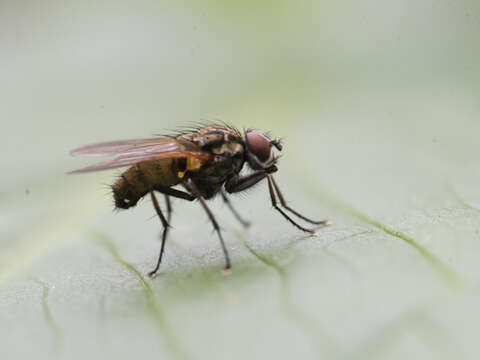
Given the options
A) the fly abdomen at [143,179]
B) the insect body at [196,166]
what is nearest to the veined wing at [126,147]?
the insect body at [196,166]

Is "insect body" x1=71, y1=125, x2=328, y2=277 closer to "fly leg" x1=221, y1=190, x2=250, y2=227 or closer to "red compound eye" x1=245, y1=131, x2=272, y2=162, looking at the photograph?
"red compound eye" x1=245, y1=131, x2=272, y2=162

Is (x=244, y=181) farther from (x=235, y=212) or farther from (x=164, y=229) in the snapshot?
(x=164, y=229)

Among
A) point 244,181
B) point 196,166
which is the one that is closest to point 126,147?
point 196,166

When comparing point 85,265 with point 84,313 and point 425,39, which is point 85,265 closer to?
point 84,313

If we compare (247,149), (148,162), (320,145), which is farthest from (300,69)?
(148,162)

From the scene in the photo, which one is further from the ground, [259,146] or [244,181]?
[259,146]

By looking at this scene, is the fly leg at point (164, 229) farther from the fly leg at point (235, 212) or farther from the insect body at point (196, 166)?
the fly leg at point (235, 212)

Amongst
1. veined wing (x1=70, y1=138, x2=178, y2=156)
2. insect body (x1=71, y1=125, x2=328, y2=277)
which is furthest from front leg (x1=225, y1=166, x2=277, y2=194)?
veined wing (x1=70, y1=138, x2=178, y2=156)
